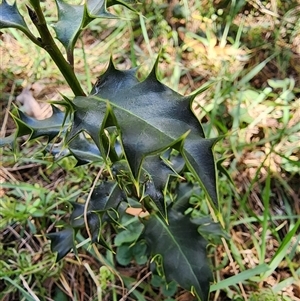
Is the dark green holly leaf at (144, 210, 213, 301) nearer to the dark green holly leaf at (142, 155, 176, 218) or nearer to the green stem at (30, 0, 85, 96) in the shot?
the dark green holly leaf at (142, 155, 176, 218)

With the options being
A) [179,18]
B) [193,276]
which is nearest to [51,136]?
[193,276]

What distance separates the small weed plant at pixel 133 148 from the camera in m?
0.70

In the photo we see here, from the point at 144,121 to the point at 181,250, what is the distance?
1.56ft

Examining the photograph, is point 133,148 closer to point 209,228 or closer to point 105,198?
point 105,198

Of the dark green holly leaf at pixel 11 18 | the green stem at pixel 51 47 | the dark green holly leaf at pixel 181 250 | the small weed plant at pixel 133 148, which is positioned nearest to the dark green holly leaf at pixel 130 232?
the small weed plant at pixel 133 148

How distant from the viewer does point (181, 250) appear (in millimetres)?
1125

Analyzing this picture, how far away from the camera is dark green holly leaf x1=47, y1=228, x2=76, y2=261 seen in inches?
44.4

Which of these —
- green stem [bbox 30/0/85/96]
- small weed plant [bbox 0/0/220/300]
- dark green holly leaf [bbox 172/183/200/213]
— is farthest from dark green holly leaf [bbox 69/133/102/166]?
dark green holly leaf [bbox 172/183/200/213]

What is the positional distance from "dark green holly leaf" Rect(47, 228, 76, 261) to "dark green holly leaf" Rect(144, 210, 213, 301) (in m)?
0.17

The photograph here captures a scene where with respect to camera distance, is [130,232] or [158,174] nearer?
[158,174]

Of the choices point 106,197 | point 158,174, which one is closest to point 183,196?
point 106,197

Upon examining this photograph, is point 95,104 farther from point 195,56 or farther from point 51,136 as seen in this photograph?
point 195,56

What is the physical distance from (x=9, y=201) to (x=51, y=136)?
20.8 inches

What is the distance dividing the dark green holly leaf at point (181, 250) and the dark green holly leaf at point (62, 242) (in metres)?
0.17
